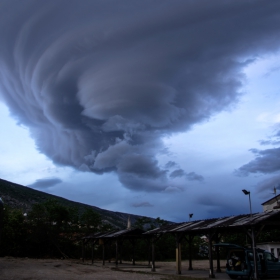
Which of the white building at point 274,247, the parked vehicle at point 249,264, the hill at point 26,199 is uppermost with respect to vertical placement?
the hill at point 26,199

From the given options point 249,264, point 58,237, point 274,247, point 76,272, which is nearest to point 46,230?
point 58,237

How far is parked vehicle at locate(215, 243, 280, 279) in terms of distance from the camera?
15.3 metres

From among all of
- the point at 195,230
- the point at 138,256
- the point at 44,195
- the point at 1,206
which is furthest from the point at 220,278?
the point at 44,195

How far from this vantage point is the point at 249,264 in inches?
592

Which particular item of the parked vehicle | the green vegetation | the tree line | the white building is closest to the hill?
the green vegetation

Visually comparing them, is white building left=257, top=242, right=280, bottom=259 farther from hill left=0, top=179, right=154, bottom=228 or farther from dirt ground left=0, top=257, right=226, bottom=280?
hill left=0, top=179, right=154, bottom=228

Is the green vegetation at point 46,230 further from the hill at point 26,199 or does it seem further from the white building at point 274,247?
the hill at point 26,199

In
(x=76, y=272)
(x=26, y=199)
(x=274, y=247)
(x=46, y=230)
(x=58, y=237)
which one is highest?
(x=26, y=199)

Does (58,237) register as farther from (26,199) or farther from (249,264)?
(26,199)

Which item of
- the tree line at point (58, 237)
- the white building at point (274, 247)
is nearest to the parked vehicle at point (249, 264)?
the white building at point (274, 247)

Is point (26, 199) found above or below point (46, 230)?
above

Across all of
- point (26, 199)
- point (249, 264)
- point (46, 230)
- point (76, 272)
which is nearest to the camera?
point (249, 264)

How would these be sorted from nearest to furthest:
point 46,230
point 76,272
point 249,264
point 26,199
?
1. point 249,264
2. point 76,272
3. point 46,230
4. point 26,199

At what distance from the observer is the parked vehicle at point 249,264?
15312 millimetres
